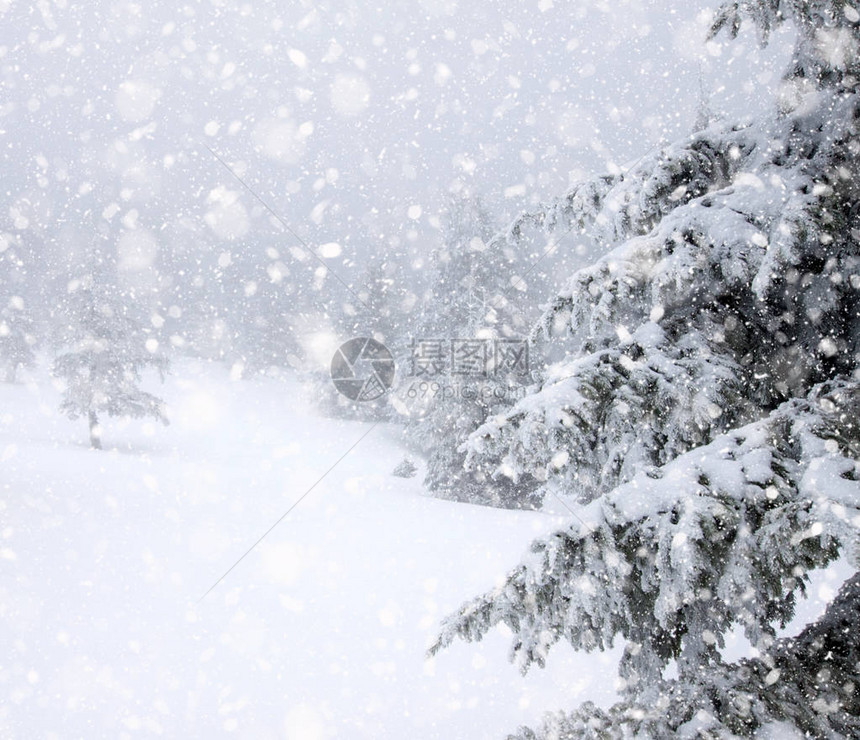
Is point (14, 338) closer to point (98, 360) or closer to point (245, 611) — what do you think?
point (98, 360)

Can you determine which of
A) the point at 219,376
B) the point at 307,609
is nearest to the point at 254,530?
the point at 307,609

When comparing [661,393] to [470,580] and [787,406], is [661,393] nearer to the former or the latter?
[787,406]

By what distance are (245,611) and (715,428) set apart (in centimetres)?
798

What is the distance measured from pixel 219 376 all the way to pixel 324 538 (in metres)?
39.3

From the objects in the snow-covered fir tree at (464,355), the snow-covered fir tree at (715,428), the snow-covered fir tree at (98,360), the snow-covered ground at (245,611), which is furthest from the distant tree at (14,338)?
the snow-covered fir tree at (715,428)

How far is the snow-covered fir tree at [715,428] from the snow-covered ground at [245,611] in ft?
12.8

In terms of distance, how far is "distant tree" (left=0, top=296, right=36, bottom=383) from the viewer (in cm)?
3362

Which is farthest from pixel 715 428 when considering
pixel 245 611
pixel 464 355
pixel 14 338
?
pixel 14 338

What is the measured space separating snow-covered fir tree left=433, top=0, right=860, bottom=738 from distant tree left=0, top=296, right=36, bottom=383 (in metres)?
40.8

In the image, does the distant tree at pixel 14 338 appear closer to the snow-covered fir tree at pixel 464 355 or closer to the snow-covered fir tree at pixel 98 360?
the snow-covered fir tree at pixel 98 360

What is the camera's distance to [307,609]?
854cm

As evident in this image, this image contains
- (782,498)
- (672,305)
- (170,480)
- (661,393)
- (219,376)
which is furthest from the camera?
(219,376)

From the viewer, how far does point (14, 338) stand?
111 feet

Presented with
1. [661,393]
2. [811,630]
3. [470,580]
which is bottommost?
[470,580]
